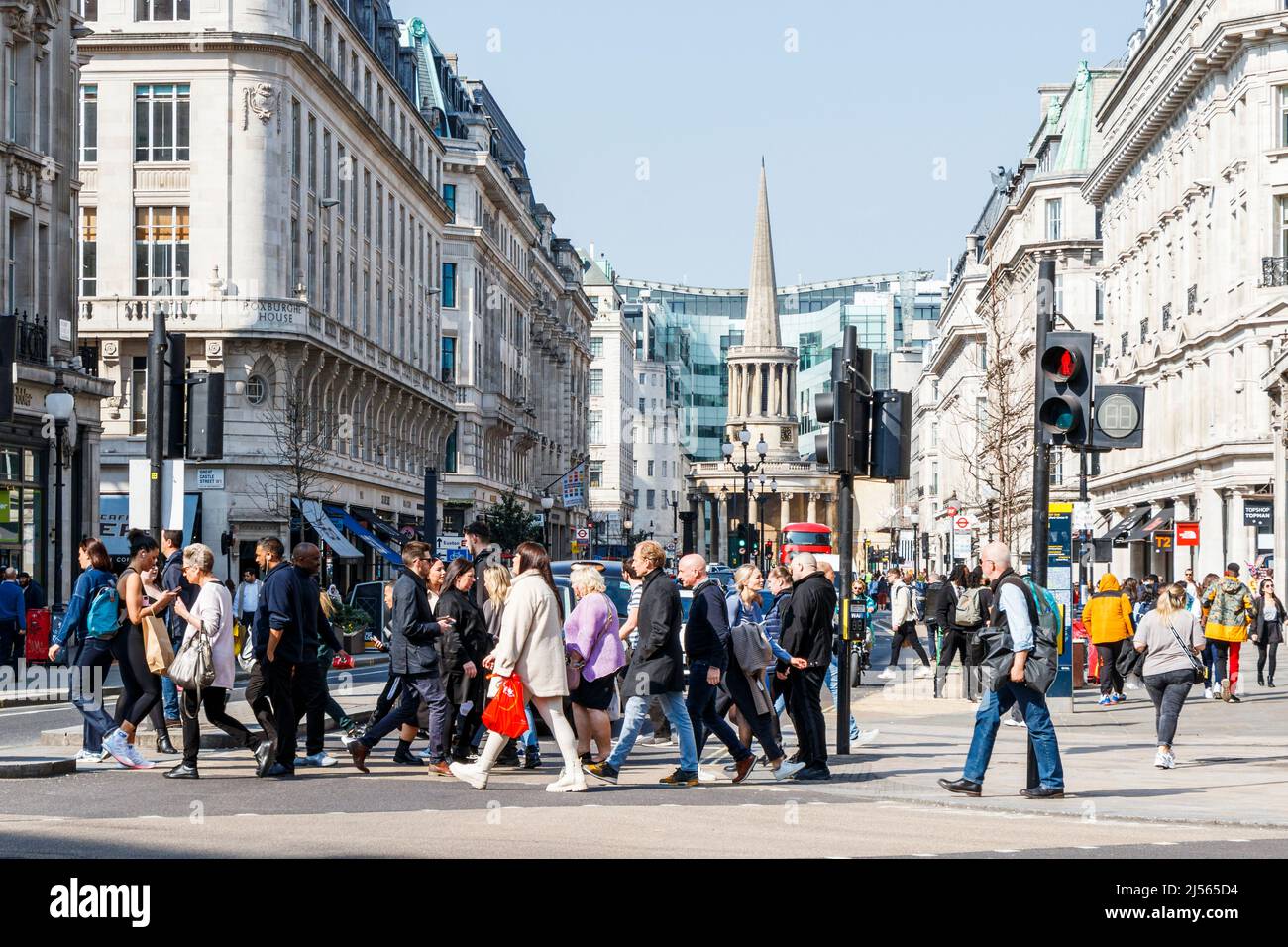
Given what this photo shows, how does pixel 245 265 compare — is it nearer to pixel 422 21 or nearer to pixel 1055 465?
pixel 422 21

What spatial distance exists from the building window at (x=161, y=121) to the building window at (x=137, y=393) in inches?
214

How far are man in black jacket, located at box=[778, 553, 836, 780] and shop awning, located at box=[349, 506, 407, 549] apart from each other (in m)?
44.5

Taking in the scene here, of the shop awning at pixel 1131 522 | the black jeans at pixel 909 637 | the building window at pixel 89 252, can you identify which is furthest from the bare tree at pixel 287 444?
the shop awning at pixel 1131 522

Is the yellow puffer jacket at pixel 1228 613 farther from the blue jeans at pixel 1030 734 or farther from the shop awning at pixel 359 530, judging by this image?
the shop awning at pixel 359 530

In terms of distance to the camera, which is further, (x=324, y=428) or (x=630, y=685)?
(x=324, y=428)

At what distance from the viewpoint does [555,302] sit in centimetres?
11269

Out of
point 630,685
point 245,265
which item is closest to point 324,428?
point 245,265

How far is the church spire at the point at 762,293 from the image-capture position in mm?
188250

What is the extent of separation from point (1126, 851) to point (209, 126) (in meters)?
43.2

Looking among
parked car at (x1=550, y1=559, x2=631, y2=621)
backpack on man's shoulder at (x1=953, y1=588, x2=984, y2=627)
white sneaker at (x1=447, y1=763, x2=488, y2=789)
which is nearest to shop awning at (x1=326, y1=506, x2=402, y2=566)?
parked car at (x1=550, y1=559, x2=631, y2=621)

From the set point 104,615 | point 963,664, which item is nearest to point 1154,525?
point 963,664

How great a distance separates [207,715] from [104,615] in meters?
1.23

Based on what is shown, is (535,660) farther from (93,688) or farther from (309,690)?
(93,688)

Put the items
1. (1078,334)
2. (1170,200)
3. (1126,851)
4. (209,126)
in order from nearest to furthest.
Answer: (1126,851) → (1078,334) → (209,126) → (1170,200)
